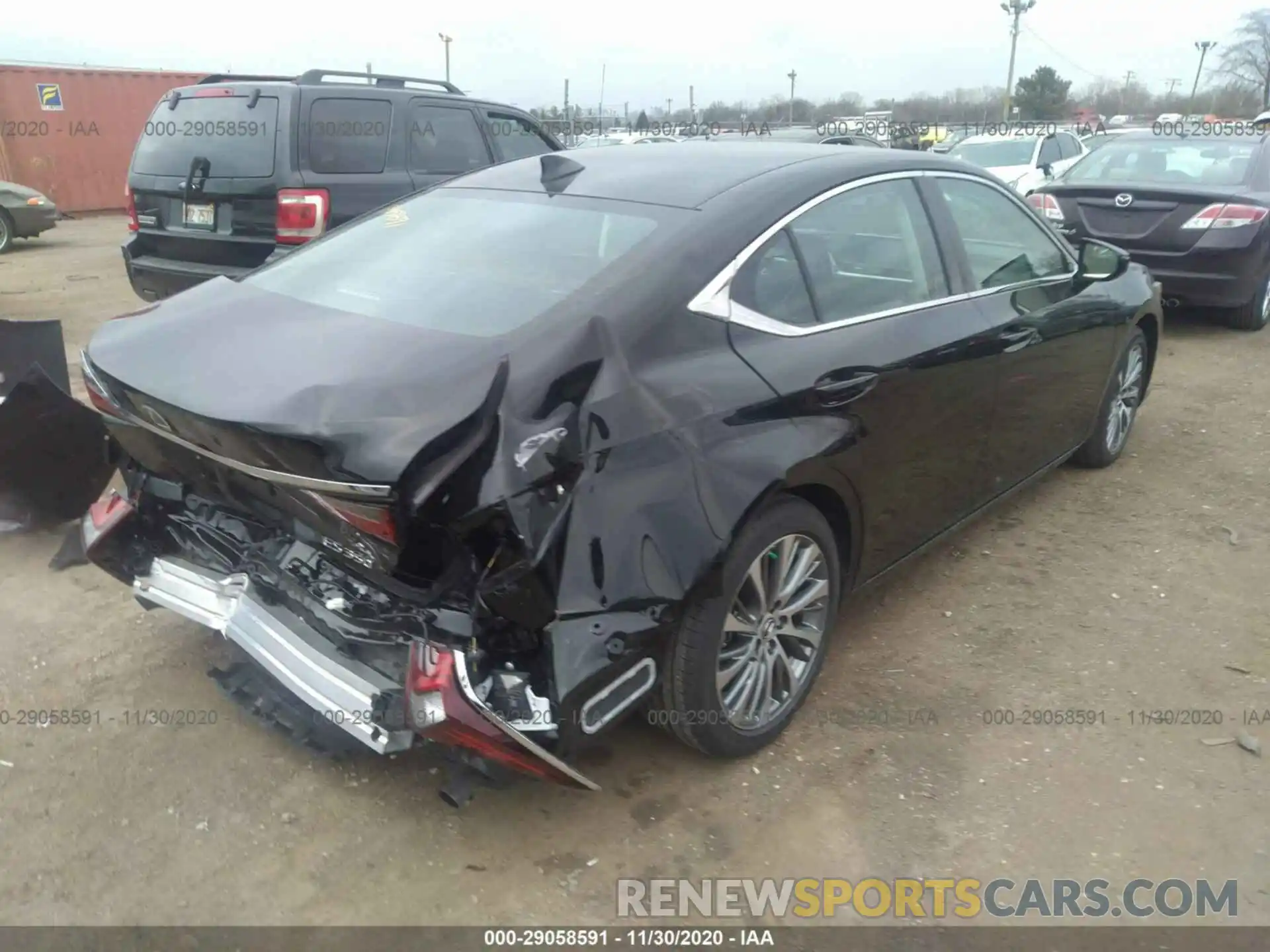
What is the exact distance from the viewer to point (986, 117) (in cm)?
5056

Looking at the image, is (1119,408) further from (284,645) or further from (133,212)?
(133,212)

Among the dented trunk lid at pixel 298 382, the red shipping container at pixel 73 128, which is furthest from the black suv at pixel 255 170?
the red shipping container at pixel 73 128

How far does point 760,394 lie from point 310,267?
4.97 feet

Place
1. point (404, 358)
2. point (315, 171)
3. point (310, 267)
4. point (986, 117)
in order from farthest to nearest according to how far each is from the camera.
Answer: point (986, 117)
point (315, 171)
point (310, 267)
point (404, 358)

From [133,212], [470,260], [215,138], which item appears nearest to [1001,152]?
[215,138]

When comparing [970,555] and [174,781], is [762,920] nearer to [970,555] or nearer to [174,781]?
[174,781]

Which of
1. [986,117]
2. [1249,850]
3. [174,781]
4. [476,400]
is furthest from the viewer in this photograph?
[986,117]

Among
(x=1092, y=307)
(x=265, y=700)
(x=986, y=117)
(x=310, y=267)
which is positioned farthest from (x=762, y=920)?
(x=986, y=117)

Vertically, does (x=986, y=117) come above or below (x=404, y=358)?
above

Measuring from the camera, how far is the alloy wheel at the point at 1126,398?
507cm

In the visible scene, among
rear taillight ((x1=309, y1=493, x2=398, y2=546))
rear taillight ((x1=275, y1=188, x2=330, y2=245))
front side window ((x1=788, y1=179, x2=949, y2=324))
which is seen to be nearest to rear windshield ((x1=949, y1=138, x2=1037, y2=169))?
rear taillight ((x1=275, y1=188, x2=330, y2=245))

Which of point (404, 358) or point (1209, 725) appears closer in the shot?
point (404, 358)

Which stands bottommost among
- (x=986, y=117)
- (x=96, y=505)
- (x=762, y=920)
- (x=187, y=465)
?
(x=762, y=920)

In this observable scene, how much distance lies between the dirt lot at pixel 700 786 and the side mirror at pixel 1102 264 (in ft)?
4.36
